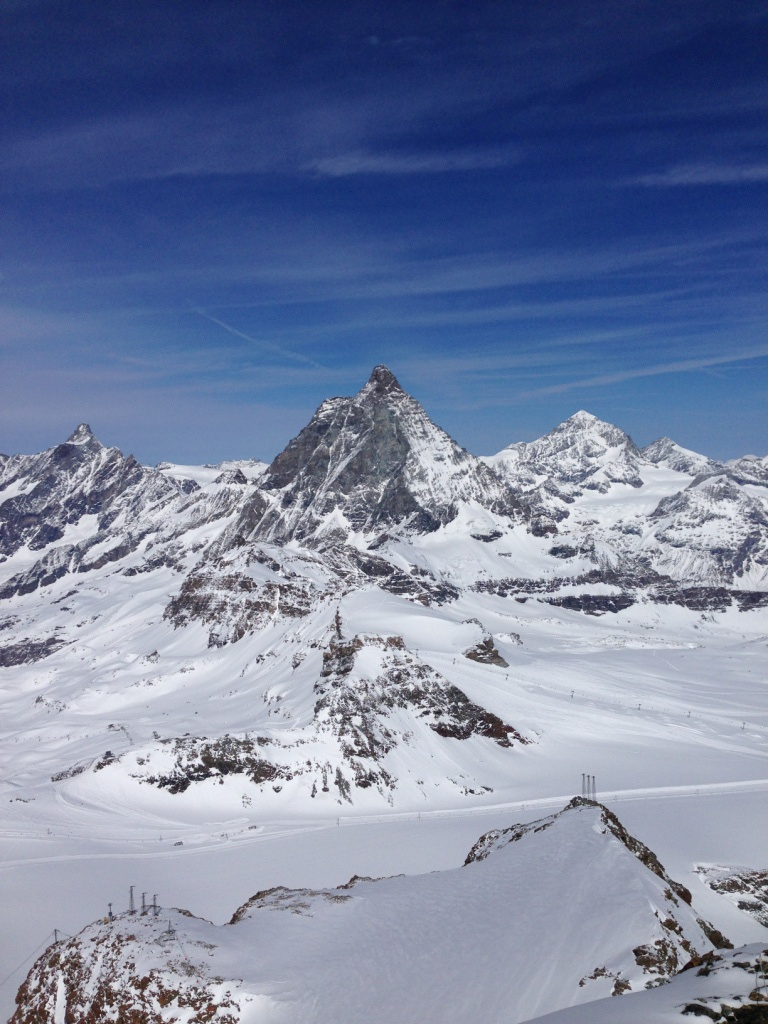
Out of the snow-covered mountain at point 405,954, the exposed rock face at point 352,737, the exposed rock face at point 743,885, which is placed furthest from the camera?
the exposed rock face at point 352,737

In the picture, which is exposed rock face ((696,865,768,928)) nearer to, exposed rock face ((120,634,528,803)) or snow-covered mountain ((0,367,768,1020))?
snow-covered mountain ((0,367,768,1020))

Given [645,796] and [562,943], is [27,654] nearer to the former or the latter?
[645,796]

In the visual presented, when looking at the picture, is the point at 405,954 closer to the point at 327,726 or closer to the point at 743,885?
the point at 743,885

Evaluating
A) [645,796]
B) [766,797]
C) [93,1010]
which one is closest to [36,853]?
[93,1010]

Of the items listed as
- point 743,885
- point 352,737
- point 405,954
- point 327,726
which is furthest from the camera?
point 327,726

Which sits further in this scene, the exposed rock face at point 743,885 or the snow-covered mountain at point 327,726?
the snow-covered mountain at point 327,726

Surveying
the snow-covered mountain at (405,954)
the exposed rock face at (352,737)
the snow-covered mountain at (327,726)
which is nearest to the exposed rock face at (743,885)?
the snow-covered mountain at (327,726)

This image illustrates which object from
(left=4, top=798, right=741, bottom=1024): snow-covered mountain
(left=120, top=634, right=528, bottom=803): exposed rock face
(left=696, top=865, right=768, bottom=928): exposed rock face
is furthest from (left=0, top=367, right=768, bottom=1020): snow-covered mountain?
(left=696, top=865, right=768, bottom=928): exposed rock face

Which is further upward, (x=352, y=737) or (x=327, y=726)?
(x=327, y=726)

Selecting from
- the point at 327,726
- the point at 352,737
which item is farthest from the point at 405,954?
the point at 327,726

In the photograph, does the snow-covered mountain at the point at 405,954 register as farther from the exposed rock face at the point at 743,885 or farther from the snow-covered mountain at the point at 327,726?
the exposed rock face at the point at 743,885

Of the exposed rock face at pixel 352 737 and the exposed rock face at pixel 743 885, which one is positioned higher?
the exposed rock face at pixel 352 737
